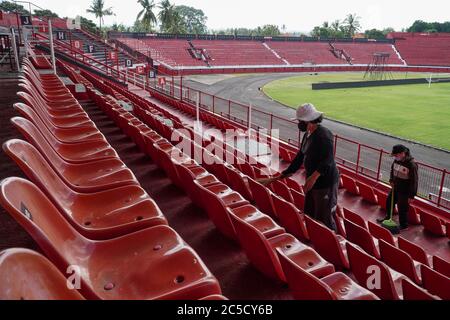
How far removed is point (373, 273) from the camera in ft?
10.7

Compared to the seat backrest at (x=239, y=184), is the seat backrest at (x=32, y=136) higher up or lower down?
higher up

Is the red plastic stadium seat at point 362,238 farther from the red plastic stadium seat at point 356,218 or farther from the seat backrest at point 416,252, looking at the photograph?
the red plastic stadium seat at point 356,218

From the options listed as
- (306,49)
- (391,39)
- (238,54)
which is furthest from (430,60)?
(238,54)

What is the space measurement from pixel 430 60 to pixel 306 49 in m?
19.8

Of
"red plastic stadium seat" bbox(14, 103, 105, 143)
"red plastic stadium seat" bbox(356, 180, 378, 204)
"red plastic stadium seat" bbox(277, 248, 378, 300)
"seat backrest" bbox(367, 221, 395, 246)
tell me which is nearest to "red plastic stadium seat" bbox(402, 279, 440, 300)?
"red plastic stadium seat" bbox(277, 248, 378, 300)

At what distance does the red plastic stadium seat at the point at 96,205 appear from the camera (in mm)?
2615

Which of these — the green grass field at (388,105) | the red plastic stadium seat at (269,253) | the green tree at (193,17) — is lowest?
the green grass field at (388,105)

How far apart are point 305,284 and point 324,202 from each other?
213 centimetres

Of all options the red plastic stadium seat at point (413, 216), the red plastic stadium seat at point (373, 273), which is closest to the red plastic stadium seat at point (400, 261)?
the red plastic stadium seat at point (373, 273)

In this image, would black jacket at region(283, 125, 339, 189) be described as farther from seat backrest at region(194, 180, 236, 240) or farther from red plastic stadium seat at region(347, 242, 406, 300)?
seat backrest at region(194, 180, 236, 240)

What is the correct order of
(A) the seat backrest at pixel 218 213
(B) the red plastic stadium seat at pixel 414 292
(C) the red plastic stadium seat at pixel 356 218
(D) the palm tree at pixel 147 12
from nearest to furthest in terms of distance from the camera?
(B) the red plastic stadium seat at pixel 414 292 → (A) the seat backrest at pixel 218 213 → (C) the red plastic stadium seat at pixel 356 218 → (D) the palm tree at pixel 147 12

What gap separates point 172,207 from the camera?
4379 millimetres

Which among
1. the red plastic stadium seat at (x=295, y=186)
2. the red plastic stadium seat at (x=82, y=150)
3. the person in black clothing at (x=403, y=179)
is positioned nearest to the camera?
the red plastic stadium seat at (x=82, y=150)

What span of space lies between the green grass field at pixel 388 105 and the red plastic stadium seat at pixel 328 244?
1629 cm
